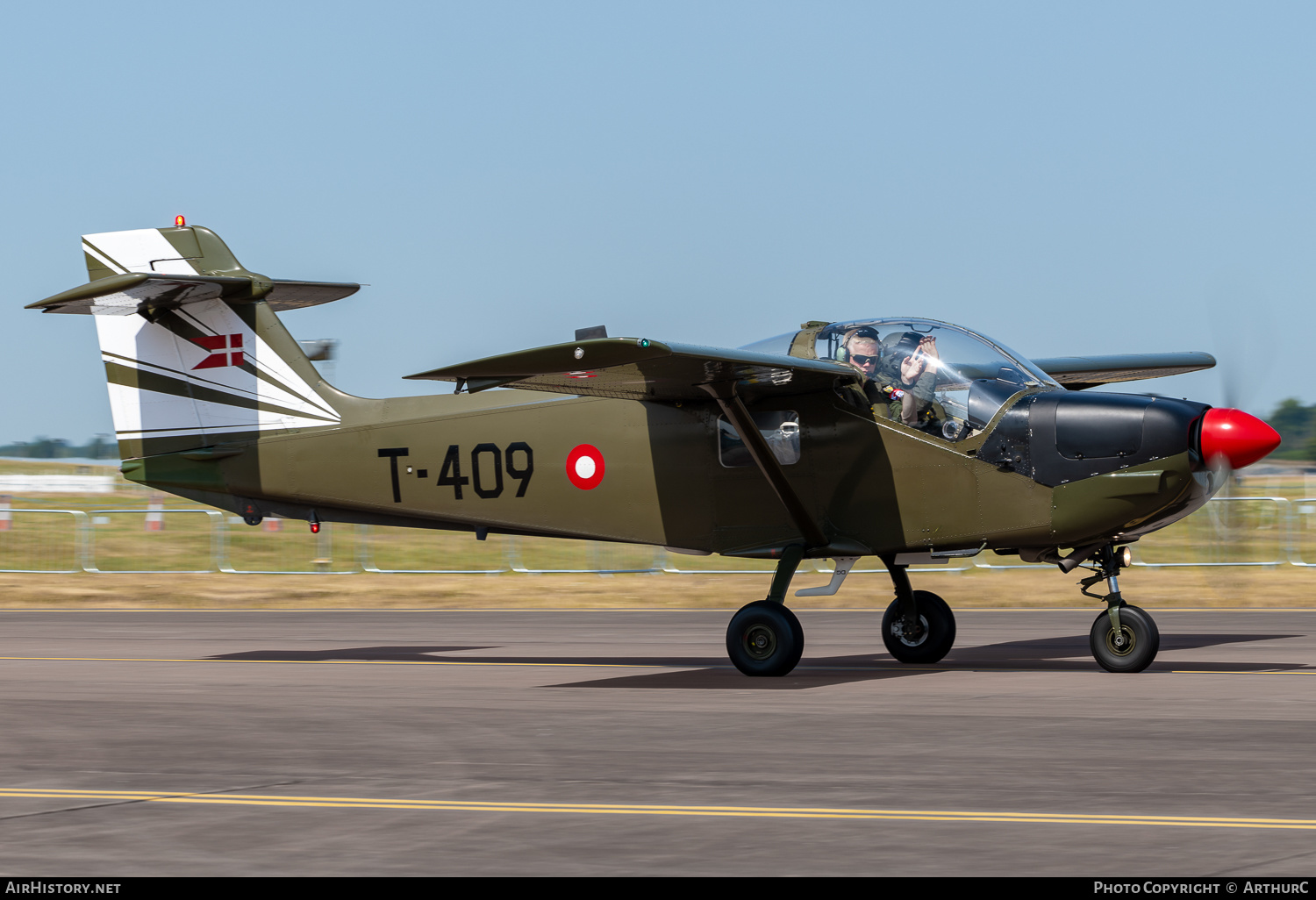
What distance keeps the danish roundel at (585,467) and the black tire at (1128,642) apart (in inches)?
187

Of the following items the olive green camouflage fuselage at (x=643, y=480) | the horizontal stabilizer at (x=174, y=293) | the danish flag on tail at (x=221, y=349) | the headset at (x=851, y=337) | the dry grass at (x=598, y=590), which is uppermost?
the horizontal stabilizer at (x=174, y=293)

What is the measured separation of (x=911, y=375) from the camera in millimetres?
12641

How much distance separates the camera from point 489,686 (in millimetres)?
12445

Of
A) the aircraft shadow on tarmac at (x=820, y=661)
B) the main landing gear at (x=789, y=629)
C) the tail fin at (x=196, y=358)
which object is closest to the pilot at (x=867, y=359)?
the main landing gear at (x=789, y=629)

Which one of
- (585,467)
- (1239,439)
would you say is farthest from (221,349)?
(1239,439)

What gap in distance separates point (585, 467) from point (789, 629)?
2.68m

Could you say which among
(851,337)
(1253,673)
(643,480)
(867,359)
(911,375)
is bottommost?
(1253,673)

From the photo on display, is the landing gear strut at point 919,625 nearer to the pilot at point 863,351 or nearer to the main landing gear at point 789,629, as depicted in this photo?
the main landing gear at point 789,629

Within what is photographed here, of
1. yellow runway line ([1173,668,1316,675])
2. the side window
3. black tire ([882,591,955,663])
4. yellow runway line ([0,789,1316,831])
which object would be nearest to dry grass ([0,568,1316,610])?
black tire ([882,591,955,663])

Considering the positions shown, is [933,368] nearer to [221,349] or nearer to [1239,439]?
[1239,439]

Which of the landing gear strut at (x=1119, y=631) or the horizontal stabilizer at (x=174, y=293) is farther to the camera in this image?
the horizontal stabilizer at (x=174, y=293)

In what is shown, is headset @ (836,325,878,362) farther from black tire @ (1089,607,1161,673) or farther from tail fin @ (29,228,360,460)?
tail fin @ (29,228,360,460)

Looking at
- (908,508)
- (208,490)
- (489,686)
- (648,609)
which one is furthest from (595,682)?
(648,609)

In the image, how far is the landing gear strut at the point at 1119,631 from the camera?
1227 cm
